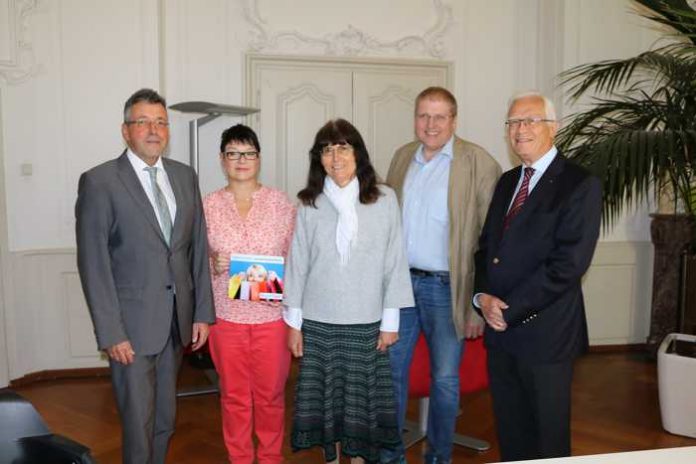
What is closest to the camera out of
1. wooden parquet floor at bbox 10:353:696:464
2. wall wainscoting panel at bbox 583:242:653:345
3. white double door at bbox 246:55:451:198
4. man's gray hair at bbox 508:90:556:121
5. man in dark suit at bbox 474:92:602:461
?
man in dark suit at bbox 474:92:602:461

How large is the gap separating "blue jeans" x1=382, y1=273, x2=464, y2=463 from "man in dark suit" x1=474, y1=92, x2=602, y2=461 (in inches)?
13.5

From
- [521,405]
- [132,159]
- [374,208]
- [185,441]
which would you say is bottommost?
[185,441]

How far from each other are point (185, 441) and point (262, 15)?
131 inches

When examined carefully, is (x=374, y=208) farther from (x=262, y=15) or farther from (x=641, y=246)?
(x=641, y=246)

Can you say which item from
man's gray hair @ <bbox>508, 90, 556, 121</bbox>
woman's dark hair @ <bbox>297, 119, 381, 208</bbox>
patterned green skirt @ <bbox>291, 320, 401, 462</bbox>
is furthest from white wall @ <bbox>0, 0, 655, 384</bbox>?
man's gray hair @ <bbox>508, 90, 556, 121</bbox>

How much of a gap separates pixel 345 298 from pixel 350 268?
0.12 metres

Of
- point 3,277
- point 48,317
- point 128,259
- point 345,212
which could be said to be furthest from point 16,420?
point 48,317

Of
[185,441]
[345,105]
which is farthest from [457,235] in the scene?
[345,105]

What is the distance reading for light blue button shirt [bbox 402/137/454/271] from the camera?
288 centimetres

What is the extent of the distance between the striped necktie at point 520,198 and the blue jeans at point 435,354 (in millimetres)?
456

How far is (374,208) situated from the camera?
8.80 feet

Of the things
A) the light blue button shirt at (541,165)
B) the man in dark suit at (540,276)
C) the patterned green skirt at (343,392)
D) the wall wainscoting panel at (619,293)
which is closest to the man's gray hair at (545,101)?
the man in dark suit at (540,276)

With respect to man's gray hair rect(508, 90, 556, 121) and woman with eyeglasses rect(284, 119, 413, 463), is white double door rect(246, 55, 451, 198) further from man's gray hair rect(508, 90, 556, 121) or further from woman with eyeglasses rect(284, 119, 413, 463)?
man's gray hair rect(508, 90, 556, 121)

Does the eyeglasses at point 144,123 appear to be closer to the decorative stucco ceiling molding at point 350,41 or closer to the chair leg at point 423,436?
the chair leg at point 423,436
